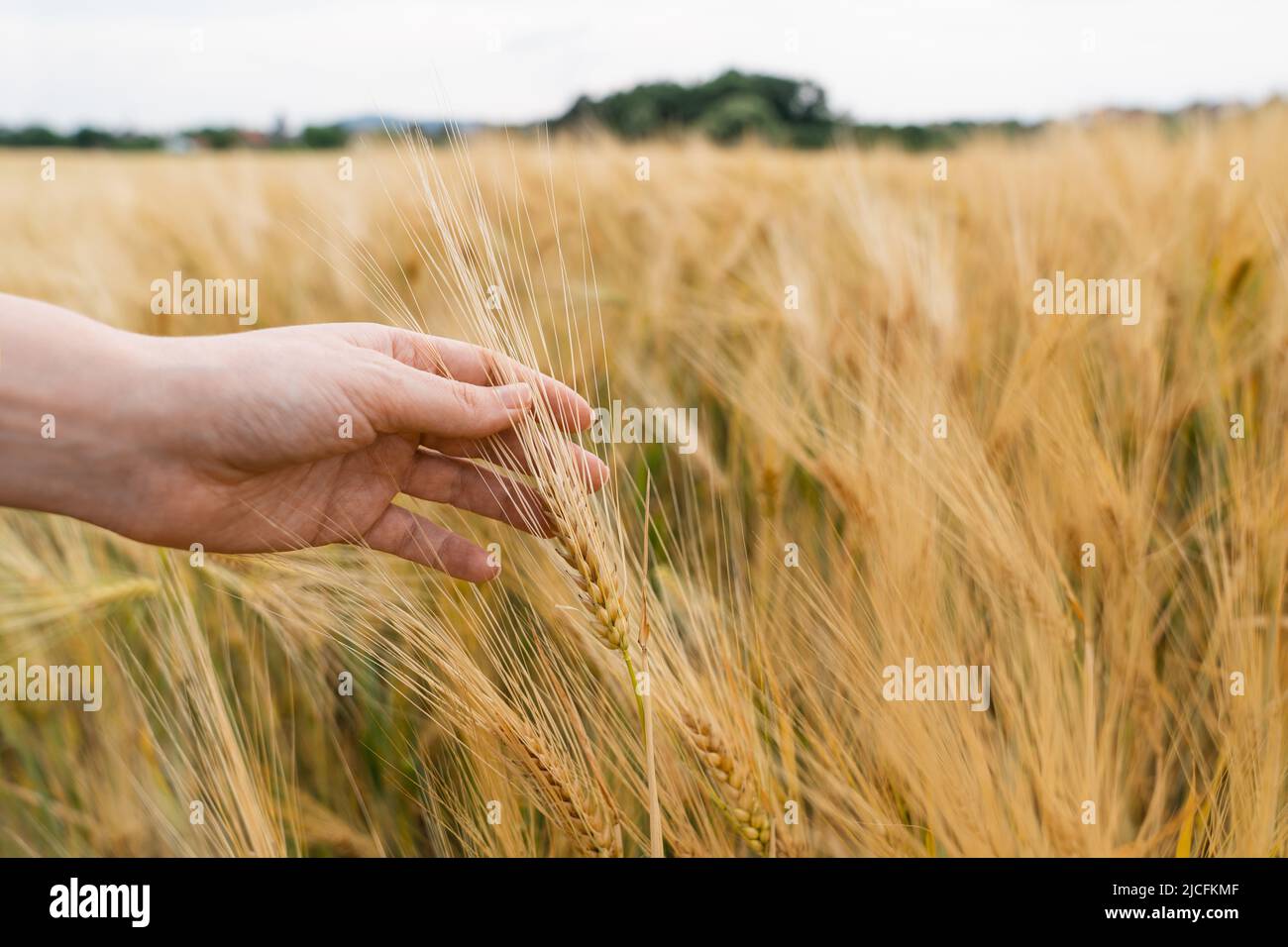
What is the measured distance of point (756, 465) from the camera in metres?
1.37

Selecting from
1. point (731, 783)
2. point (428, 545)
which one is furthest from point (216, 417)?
point (731, 783)

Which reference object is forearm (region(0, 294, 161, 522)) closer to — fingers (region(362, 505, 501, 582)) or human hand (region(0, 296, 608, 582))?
human hand (region(0, 296, 608, 582))

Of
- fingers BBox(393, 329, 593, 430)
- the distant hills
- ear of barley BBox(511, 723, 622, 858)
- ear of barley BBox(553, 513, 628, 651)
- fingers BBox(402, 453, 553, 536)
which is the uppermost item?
the distant hills

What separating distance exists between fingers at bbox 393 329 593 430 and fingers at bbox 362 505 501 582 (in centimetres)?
20

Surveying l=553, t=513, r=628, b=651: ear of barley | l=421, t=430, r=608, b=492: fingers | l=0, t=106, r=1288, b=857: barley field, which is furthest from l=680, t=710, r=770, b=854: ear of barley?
l=421, t=430, r=608, b=492: fingers

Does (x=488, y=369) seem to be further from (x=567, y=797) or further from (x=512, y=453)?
(x=567, y=797)

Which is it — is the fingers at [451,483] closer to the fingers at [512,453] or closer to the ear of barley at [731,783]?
the fingers at [512,453]

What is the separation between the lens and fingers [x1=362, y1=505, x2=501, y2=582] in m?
1.07

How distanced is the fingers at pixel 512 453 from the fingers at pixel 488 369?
0.12 ft

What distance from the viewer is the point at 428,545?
1.12 metres

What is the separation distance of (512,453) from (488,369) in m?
0.10

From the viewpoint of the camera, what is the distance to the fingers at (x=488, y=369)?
92 centimetres

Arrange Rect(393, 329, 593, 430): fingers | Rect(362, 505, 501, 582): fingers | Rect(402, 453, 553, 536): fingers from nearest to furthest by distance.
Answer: Rect(393, 329, 593, 430): fingers, Rect(362, 505, 501, 582): fingers, Rect(402, 453, 553, 536): fingers

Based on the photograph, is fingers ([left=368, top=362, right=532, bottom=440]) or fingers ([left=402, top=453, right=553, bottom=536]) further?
fingers ([left=402, top=453, right=553, bottom=536])
